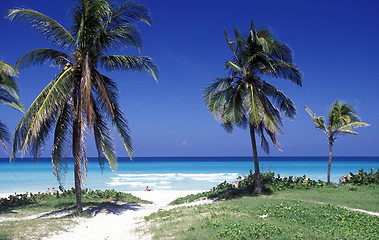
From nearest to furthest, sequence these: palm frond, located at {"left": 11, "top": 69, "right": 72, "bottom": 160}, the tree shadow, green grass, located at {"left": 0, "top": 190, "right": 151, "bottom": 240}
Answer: green grass, located at {"left": 0, "top": 190, "right": 151, "bottom": 240}
palm frond, located at {"left": 11, "top": 69, "right": 72, "bottom": 160}
the tree shadow

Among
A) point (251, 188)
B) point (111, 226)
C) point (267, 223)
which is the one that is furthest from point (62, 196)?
point (267, 223)

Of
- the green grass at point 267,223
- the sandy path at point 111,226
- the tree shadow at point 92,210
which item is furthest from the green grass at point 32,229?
the green grass at point 267,223

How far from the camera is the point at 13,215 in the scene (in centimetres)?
1286

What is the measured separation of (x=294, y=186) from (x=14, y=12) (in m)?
15.5

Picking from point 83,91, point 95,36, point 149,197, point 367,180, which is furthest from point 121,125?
point 367,180

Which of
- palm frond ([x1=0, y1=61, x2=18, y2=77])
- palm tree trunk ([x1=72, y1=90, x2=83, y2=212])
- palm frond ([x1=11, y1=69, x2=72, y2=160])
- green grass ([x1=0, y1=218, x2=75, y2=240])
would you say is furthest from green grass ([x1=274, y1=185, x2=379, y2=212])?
palm frond ([x1=0, y1=61, x2=18, y2=77])

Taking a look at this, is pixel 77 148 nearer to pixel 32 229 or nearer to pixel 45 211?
pixel 45 211

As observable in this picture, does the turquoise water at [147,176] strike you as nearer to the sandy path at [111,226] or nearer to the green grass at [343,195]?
the sandy path at [111,226]

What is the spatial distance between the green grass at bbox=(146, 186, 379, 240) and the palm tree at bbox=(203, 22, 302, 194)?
458cm

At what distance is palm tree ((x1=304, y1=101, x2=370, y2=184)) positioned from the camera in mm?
19250

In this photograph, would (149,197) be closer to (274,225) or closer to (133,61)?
(133,61)

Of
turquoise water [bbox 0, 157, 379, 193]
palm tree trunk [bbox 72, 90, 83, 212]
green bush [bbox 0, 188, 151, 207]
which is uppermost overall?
palm tree trunk [bbox 72, 90, 83, 212]

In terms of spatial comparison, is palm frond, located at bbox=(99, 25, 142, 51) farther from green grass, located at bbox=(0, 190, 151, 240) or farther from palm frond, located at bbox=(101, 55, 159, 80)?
green grass, located at bbox=(0, 190, 151, 240)

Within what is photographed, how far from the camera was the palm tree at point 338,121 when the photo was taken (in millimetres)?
19250
